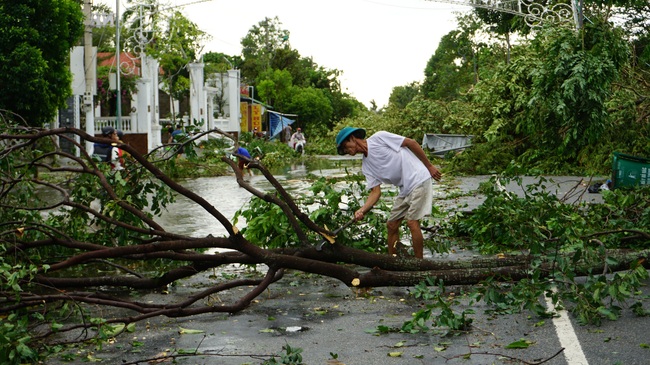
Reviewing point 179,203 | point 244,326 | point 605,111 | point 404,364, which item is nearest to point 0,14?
point 179,203

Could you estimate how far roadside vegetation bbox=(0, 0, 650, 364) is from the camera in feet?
22.4

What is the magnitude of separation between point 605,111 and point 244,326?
619 inches

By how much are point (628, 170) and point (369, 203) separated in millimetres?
6238

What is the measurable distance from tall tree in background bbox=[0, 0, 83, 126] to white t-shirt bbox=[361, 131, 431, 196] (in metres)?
19.0

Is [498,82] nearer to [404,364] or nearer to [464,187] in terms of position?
[464,187]

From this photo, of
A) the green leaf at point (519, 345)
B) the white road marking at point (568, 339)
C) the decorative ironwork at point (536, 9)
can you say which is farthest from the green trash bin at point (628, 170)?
the decorative ironwork at point (536, 9)

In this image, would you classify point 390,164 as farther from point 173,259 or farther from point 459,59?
point 459,59

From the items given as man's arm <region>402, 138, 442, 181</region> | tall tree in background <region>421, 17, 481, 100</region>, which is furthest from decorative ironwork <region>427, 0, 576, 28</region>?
tall tree in background <region>421, 17, 481, 100</region>

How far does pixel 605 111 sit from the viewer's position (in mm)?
21141

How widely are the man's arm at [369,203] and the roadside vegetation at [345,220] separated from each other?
1.03 ft

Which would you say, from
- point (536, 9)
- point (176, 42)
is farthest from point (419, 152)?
point (176, 42)

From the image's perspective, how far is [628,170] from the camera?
1380 centimetres

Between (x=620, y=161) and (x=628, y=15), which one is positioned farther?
(x=628, y=15)

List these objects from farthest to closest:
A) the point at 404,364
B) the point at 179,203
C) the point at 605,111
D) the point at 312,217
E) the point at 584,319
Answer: the point at 605,111 → the point at 179,203 → the point at 312,217 → the point at 584,319 → the point at 404,364
